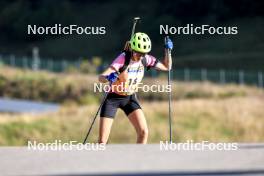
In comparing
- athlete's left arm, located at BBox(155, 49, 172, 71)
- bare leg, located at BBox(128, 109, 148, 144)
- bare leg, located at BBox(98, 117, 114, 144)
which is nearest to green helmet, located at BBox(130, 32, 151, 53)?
athlete's left arm, located at BBox(155, 49, 172, 71)

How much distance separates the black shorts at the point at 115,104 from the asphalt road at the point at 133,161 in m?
1.46

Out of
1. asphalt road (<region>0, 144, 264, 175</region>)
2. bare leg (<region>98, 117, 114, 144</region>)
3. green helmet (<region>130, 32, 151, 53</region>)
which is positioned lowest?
asphalt road (<region>0, 144, 264, 175</region>)

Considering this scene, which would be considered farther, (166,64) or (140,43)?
(166,64)

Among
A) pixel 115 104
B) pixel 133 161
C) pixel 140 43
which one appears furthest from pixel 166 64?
pixel 133 161

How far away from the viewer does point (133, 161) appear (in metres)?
8.58

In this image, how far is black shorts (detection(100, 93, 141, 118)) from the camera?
1098 centimetres

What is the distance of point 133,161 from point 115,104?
2512mm

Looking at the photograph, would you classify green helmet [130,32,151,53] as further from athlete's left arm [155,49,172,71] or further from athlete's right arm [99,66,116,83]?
athlete's left arm [155,49,172,71]

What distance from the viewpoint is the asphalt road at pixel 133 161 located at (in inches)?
320

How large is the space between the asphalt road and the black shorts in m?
1.46

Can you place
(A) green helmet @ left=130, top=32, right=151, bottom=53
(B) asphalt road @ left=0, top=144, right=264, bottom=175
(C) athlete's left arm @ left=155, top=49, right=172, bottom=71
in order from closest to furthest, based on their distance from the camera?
(B) asphalt road @ left=0, top=144, right=264, bottom=175 < (A) green helmet @ left=130, top=32, right=151, bottom=53 < (C) athlete's left arm @ left=155, top=49, right=172, bottom=71

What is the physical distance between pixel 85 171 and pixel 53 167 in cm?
46

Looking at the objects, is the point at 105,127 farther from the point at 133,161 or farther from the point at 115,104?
the point at 133,161

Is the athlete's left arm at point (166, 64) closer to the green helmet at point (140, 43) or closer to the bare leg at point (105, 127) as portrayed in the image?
the green helmet at point (140, 43)
